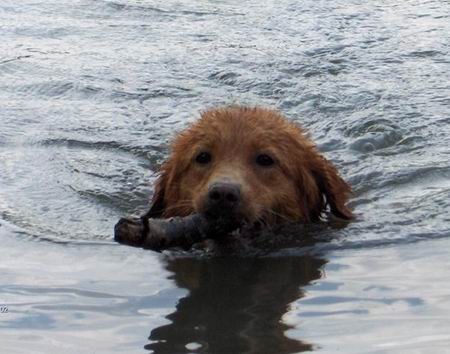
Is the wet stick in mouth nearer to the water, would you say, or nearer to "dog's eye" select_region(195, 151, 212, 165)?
the water

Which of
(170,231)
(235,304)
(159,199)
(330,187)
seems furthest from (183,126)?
(235,304)

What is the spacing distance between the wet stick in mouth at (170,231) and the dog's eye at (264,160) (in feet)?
2.01

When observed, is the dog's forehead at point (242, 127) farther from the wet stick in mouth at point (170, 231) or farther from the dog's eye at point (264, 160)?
the wet stick in mouth at point (170, 231)

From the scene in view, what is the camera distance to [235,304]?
5.69 meters

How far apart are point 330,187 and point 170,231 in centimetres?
144

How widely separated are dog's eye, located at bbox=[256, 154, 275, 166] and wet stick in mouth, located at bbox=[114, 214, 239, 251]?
61 cm

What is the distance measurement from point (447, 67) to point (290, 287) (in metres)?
5.73

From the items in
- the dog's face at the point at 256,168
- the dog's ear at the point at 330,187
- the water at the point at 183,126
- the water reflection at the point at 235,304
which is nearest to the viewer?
the water reflection at the point at 235,304

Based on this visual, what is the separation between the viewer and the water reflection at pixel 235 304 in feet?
16.5

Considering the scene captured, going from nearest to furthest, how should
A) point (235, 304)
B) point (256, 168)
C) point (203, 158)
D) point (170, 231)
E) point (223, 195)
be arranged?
point (235, 304) < point (223, 195) < point (170, 231) < point (256, 168) < point (203, 158)

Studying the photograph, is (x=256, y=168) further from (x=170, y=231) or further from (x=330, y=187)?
(x=170, y=231)

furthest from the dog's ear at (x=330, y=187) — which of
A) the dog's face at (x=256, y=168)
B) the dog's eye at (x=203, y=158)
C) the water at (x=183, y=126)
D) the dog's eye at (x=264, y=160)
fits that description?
the dog's eye at (x=203, y=158)

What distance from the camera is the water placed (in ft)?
17.5

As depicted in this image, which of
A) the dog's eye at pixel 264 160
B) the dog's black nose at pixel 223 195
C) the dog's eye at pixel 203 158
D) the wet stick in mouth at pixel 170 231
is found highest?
the dog's eye at pixel 203 158
